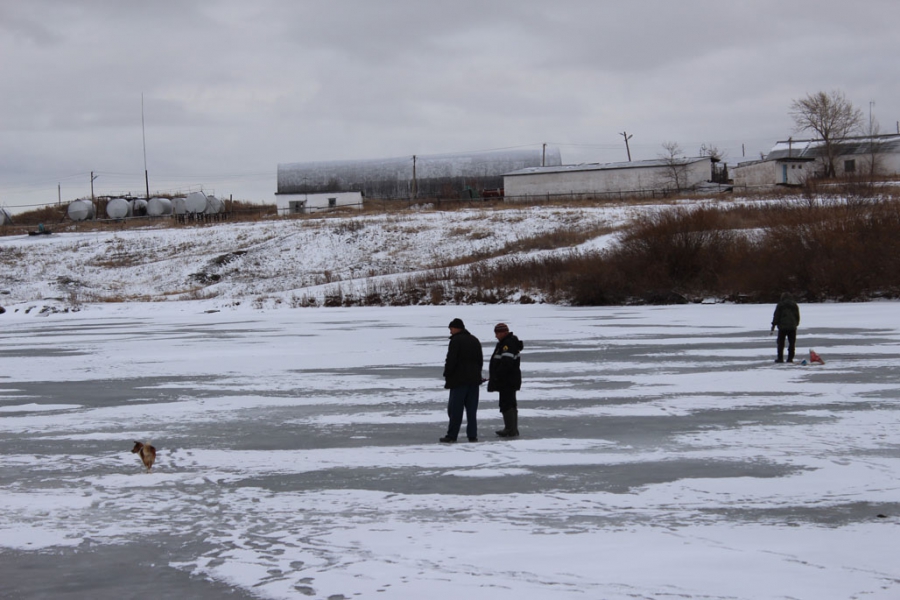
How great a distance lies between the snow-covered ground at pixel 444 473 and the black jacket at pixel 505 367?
0.68m

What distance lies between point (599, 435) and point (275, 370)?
889 centimetres

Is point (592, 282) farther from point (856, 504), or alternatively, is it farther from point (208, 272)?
point (856, 504)

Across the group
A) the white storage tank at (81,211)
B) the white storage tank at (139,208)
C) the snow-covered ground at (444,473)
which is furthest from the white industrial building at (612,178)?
the snow-covered ground at (444,473)

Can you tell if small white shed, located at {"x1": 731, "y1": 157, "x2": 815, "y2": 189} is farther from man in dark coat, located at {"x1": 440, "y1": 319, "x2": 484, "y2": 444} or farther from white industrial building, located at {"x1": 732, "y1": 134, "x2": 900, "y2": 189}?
man in dark coat, located at {"x1": 440, "y1": 319, "x2": 484, "y2": 444}

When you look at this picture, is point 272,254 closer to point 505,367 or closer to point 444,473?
point 505,367

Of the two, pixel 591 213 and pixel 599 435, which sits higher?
pixel 591 213

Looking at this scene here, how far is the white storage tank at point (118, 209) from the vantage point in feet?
267

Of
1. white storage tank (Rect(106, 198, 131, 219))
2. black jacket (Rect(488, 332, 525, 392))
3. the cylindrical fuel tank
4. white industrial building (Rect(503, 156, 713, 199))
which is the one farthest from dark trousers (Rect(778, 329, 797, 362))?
white storage tank (Rect(106, 198, 131, 219))

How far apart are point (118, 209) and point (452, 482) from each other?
79412mm

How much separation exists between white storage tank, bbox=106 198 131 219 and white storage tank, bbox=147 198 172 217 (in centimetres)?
202

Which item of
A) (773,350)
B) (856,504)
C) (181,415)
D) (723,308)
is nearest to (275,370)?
(181,415)

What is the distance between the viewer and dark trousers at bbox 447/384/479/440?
10508 mm

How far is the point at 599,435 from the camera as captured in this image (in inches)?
433

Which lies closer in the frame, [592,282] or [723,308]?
[723,308]
